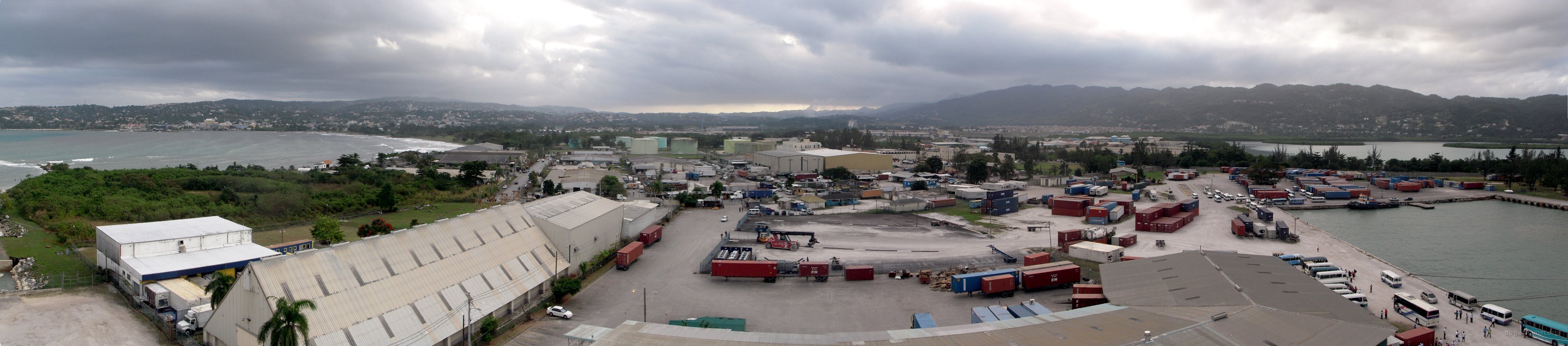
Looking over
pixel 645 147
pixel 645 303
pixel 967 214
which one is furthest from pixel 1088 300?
pixel 645 147

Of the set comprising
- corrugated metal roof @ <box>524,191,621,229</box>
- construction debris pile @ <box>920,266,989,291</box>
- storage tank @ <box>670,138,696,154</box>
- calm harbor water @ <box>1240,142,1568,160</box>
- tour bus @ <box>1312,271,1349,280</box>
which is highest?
calm harbor water @ <box>1240,142,1568,160</box>

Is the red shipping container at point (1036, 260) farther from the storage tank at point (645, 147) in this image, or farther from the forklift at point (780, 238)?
the storage tank at point (645, 147)

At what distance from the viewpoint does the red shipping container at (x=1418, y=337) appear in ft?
42.3

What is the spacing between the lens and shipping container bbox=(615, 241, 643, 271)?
19.9 m

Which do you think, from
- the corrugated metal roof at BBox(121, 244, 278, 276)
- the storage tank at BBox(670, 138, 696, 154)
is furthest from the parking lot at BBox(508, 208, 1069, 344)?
the storage tank at BBox(670, 138, 696, 154)

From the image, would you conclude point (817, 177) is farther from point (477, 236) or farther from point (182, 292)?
point (182, 292)

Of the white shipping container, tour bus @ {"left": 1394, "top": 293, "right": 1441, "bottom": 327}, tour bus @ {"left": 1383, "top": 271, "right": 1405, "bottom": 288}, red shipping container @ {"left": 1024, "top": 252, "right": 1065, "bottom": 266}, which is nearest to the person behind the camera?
tour bus @ {"left": 1394, "top": 293, "right": 1441, "bottom": 327}

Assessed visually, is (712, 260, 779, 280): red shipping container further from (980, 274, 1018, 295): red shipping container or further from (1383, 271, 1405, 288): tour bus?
(1383, 271, 1405, 288): tour bus

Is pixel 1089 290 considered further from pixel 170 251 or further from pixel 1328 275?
pixel 170 251

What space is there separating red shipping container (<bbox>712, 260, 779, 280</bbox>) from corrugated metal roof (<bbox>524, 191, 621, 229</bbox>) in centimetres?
418

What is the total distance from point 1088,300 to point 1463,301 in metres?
9.34

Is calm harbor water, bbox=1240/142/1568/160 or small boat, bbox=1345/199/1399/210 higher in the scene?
calm harbor water, bbox=1240/142/1568/160

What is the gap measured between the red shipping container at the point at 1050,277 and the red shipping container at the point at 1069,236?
596 centimetres

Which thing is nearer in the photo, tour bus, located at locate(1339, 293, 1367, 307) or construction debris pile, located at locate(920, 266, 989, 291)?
tour bus, located at locate(1339, 293, 1367, 307)
